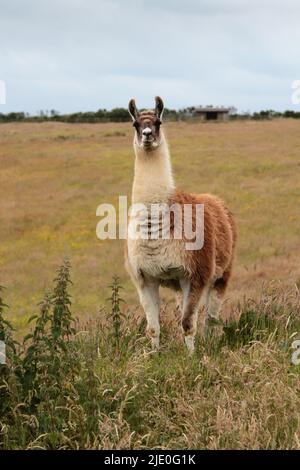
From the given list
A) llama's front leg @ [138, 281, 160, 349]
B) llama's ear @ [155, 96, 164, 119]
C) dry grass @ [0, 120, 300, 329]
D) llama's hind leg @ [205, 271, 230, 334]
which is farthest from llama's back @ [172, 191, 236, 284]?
dry grass @ [0, 120, 300, 329]

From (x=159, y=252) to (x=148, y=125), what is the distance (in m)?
1.33

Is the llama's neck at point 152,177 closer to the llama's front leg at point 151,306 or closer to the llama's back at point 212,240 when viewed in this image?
the llama's back at point 212,240

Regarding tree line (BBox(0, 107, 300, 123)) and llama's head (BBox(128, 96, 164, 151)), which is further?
tree line (BBox(0, 107, 300, 123))

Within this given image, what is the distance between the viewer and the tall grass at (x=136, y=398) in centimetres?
500

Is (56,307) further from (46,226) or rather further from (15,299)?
(46,226)

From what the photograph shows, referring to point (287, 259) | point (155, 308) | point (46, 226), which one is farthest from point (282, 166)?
point (155, 308)

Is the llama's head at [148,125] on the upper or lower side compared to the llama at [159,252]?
upper

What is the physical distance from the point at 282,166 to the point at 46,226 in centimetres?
1653

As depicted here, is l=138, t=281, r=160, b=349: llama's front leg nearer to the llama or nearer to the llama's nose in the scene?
the llama

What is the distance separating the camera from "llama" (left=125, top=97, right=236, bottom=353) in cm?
736

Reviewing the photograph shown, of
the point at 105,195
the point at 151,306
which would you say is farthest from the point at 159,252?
the point at 105,195

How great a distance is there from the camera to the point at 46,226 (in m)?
35.8

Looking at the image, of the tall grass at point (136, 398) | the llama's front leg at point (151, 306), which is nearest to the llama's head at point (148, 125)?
the llama's front leg at point (151, 306)

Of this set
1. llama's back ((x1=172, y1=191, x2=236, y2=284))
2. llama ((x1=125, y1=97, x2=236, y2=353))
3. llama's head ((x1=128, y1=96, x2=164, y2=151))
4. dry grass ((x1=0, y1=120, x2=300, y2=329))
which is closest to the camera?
llama ((x1=125, y1=97, x2=236, y2=353))
